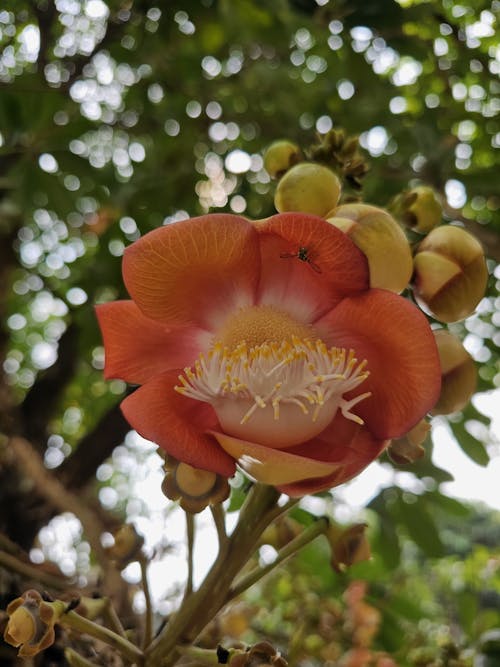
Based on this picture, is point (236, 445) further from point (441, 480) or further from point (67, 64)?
point (67, 64)

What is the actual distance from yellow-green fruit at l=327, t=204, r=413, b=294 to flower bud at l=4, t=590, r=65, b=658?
0.26 meters

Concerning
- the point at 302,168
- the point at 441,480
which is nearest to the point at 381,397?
the point at 302,168

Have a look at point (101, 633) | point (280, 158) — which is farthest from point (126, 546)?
point (280, 158)

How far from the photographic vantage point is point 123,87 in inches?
65.8

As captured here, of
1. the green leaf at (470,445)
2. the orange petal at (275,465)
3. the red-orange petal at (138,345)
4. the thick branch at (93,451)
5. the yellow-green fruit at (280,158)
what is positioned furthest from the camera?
the thick branch at (93,451)

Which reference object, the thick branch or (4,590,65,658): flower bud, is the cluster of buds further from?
the thick branch

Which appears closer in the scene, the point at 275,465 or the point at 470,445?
the point at 275,465

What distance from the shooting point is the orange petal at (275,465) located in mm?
354

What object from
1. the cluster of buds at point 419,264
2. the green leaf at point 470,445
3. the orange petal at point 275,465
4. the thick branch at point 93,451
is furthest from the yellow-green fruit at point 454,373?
the thick branch at point 93,451

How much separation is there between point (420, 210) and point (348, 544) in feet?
0.82

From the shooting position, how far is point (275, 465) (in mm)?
357

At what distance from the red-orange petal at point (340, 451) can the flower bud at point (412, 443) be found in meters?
0.02

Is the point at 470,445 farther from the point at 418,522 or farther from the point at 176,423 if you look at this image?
the point at 176,423

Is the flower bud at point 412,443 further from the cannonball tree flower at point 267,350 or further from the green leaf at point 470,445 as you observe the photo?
the green leaf at point 470,445
